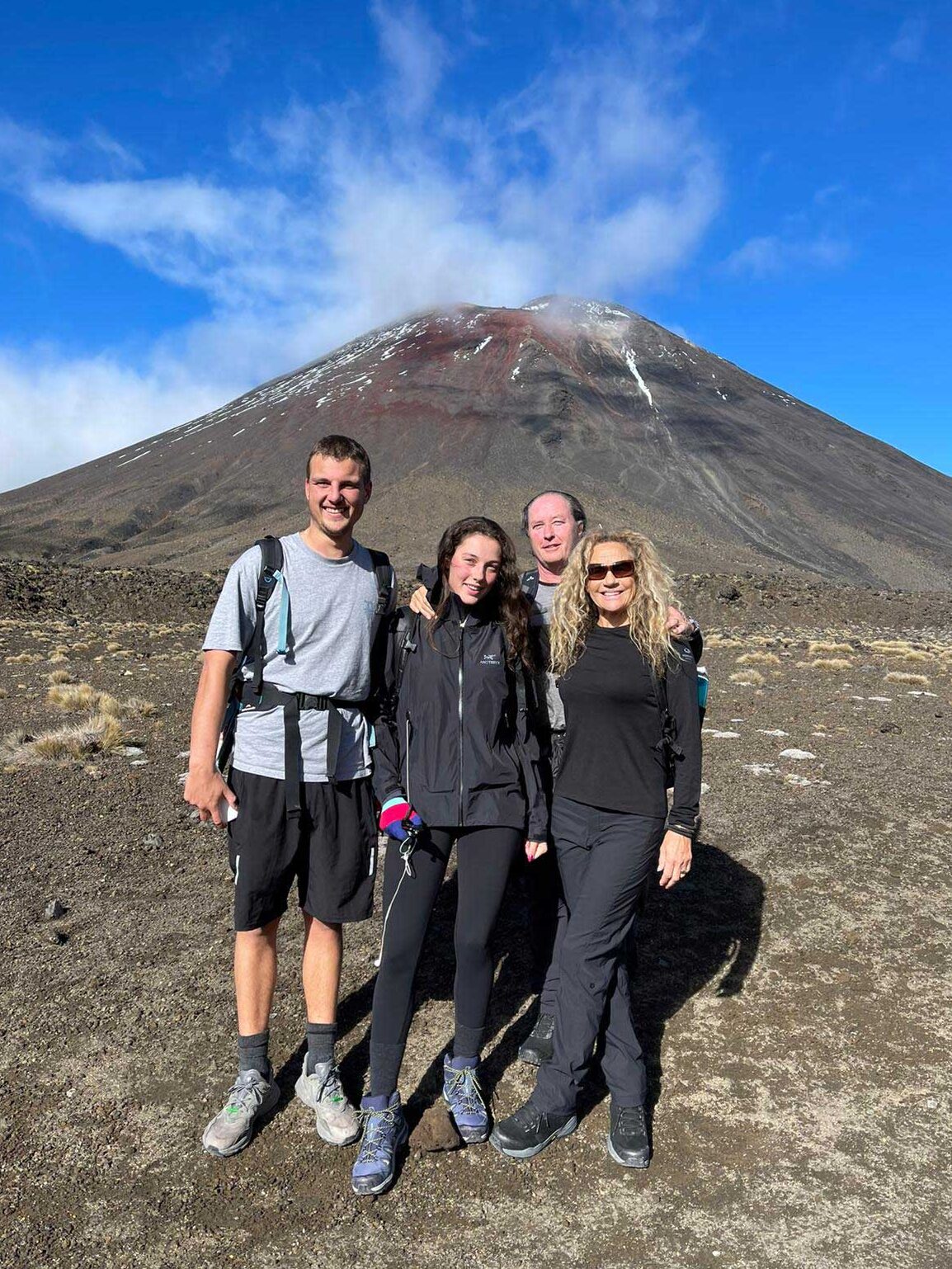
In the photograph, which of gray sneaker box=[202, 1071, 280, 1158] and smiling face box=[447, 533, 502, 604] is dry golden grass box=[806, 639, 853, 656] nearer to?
smiling face box=[447, 533, 502, 604]

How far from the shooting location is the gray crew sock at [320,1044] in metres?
2.59

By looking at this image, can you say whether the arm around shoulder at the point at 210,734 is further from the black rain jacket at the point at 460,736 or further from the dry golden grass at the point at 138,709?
the dry golden grass at the point at 138,709

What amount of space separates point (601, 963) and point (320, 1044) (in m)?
0.92

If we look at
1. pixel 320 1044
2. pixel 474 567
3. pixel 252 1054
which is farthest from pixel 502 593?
pixel 252 1054

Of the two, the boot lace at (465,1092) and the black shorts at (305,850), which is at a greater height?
the black shorts at (305,850)

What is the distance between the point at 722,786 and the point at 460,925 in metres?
4.32

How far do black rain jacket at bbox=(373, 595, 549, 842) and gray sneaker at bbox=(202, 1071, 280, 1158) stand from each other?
37.9 inches

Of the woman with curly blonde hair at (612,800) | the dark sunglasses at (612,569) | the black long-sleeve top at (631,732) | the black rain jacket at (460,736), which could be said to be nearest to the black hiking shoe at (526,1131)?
the woman with curly blonde hair at (612,800)

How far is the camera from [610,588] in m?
2.62

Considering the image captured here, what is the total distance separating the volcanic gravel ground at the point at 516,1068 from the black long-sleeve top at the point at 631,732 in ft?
3.27

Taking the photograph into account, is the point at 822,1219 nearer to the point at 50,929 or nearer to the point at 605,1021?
the point at 605,1021

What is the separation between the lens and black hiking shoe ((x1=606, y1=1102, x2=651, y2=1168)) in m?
2.39

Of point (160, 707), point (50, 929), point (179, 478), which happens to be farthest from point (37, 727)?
point (179, 478)

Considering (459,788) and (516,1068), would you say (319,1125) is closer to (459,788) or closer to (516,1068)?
(516,1068)
